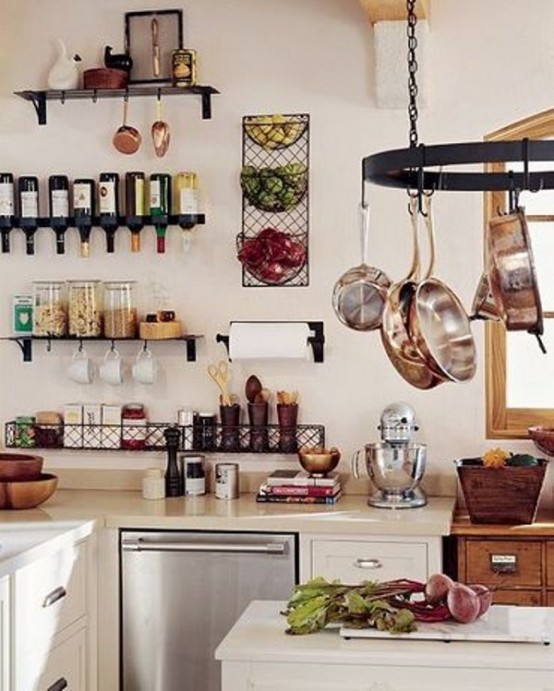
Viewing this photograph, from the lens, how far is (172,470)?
4.95 m

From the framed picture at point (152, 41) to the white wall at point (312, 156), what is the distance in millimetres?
49

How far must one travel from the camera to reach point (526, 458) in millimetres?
4586

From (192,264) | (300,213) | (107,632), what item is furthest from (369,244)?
(107,632)

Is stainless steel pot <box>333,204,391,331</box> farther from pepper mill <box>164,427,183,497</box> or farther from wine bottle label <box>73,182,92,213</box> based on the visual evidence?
wine bottle label <box>73,182,92,213</box>

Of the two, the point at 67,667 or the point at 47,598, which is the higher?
the point at 47,598

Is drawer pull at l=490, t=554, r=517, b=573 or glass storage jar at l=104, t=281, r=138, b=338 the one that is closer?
drawer pull at l=490, t=554, r=517, b=573

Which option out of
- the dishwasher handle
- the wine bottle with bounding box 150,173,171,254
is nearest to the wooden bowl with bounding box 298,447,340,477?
the dishwasher handle

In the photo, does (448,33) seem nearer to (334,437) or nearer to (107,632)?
(334,437)

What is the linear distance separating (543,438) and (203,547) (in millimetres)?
1225

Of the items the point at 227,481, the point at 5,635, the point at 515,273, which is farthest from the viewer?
the point at 227,481

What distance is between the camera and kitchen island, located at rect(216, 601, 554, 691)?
9.65 ft

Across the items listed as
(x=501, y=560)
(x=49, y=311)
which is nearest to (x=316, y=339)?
(x=49, y=311)

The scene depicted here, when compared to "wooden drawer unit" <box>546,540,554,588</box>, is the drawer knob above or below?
below

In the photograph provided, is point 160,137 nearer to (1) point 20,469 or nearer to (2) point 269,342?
(2) point 269,342
